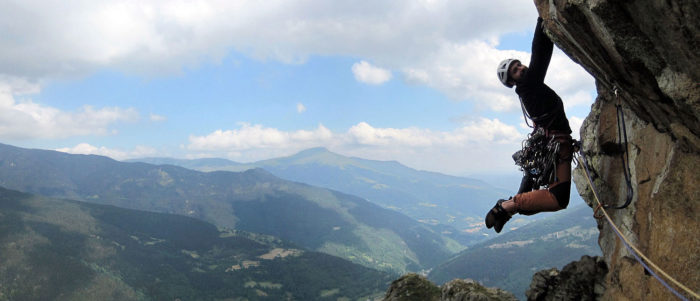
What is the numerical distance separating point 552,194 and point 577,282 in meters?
3.56

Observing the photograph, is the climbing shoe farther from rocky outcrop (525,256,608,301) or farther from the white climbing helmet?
rocky outcrop (525,256,608,301)

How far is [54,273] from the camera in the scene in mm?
166625

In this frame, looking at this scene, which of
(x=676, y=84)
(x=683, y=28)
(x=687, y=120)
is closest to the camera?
(x=683, y=28)

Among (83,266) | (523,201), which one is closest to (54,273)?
(83,266)

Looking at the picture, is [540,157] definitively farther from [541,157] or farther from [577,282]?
[577,282]

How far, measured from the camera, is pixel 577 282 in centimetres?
1024

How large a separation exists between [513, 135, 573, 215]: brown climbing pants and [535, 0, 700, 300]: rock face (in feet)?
2.40

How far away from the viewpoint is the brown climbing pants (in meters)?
8.52

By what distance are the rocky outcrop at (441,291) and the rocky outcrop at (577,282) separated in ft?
8.68

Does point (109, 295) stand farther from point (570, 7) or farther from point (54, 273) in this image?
point (570, 7)

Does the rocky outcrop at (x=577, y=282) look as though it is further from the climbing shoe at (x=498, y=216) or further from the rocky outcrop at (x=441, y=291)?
the climbing shoe at (x=498, y=216)

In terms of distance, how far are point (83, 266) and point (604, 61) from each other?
22127 centimetres

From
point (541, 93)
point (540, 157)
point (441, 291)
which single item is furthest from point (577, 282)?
point (441, 291)

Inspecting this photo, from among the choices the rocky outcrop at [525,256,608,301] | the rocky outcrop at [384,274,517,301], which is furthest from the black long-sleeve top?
the rocky outcrop at [384,274,517,301]
